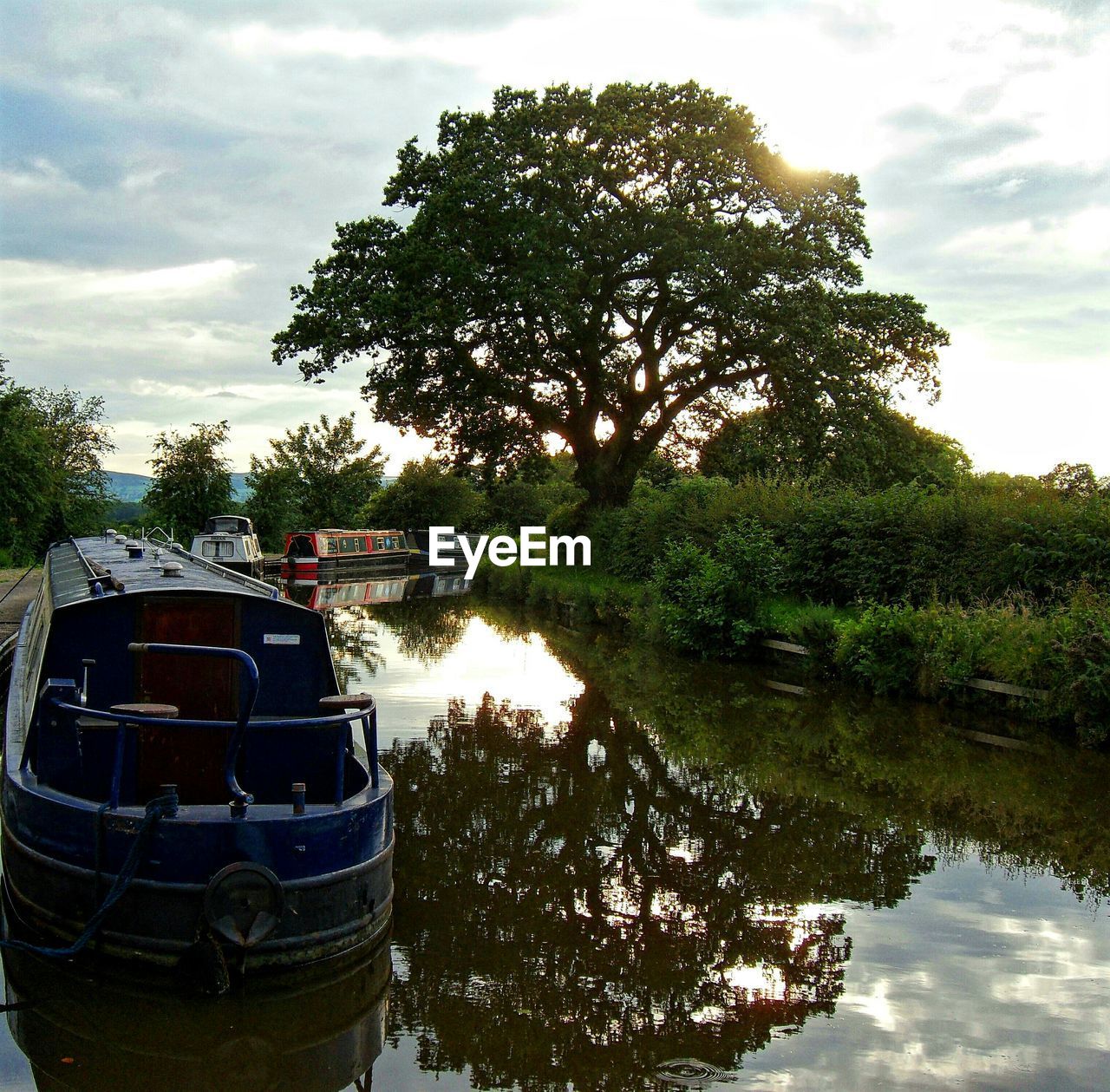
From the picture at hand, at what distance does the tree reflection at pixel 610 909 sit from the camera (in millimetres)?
4824

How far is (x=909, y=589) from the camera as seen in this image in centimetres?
1567

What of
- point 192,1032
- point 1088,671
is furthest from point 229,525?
point 192,1032

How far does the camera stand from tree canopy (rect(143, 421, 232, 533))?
4547cm

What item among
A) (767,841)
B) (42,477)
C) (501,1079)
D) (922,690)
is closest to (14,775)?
(501,1079)

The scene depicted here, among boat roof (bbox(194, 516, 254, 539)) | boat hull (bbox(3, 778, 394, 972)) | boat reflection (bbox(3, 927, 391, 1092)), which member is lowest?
boat reflection (bbox(3, 927, 391, 1092))

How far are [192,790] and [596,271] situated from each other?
71.1 feet

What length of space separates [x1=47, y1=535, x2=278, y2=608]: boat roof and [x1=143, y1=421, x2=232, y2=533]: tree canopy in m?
32.3

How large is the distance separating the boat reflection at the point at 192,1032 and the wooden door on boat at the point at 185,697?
128 cm

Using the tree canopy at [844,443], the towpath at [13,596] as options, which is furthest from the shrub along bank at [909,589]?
the towpath at [13,596]

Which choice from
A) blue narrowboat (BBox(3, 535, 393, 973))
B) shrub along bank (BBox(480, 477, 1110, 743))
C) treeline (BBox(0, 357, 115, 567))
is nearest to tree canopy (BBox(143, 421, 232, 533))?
treeline (BBox(0, 357, 115, 567))

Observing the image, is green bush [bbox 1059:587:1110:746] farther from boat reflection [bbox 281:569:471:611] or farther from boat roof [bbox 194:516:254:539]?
boat roof [bbox 194:516:254:539]

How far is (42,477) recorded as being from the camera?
2930 centimetres

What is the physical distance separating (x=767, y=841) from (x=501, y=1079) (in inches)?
142

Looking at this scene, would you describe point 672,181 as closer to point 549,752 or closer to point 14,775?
point 549,752
